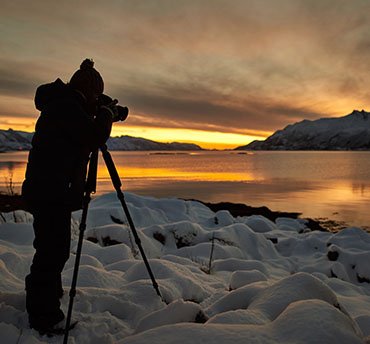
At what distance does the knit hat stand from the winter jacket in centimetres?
15

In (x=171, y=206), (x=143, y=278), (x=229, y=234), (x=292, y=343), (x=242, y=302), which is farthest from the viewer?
(x=171, y=206)

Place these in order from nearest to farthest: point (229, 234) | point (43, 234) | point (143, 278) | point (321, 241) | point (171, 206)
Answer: point (43, 234) → point (143, 278) → point (229, 234) → point (321, 241) → point (171, 206)

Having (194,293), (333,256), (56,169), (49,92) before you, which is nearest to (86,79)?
(49,92)

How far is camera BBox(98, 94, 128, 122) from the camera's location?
3.57 metres

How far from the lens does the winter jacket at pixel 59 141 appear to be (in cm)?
320

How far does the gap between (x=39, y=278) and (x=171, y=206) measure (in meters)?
15.0

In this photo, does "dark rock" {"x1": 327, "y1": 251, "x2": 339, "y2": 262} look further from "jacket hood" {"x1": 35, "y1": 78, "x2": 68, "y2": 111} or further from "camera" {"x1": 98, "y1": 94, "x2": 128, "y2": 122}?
"jacket hood" {"x1": 35, "y1": 78, "x2": 68, "y2": 111}

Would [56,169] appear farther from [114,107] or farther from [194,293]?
[194,293]

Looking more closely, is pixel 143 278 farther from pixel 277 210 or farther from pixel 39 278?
pixel 277 210

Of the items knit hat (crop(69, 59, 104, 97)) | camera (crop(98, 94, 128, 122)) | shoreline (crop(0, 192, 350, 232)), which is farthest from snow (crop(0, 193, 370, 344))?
shoreline (crop(0, 192, 350, 232))

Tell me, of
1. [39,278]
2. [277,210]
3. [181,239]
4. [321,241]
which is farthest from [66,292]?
[277,210]

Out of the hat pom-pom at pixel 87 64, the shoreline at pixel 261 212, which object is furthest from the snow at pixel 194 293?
the shoreline at pixel 261 212

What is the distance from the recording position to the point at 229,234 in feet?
38.1

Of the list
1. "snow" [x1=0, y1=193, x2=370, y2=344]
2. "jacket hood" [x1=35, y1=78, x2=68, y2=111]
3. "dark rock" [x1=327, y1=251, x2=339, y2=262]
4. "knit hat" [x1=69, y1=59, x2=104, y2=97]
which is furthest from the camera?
"dark rock" [x1=327, y1=251, x2=339, y2=262]
